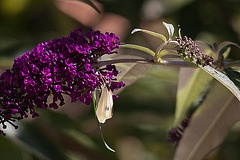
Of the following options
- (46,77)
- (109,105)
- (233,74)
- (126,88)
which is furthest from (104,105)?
(126,88)

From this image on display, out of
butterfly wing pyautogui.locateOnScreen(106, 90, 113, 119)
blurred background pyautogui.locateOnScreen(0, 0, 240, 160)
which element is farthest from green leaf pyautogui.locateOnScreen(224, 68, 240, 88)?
blurred background pyautogui.locateOnScreen(0, 0, 240, 160)

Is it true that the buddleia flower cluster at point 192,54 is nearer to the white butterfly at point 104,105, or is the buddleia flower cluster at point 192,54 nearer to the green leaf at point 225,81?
the green leaf at point 225,81

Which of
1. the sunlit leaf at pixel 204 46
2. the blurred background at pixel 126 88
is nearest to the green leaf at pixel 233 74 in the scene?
the sunlit leaf at pixel 204 46

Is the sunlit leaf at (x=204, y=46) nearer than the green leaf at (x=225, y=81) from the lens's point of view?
No

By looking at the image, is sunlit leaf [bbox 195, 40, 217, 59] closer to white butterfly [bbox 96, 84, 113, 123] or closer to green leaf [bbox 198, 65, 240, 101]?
green leaf [bbox 198, 65, 240, 101]

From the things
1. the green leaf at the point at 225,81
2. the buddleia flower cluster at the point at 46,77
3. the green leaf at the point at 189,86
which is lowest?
the green leaf at the point at 225,81

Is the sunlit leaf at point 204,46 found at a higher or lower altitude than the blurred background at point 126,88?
lower

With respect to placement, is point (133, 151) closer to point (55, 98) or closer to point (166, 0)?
point (166, 0)
